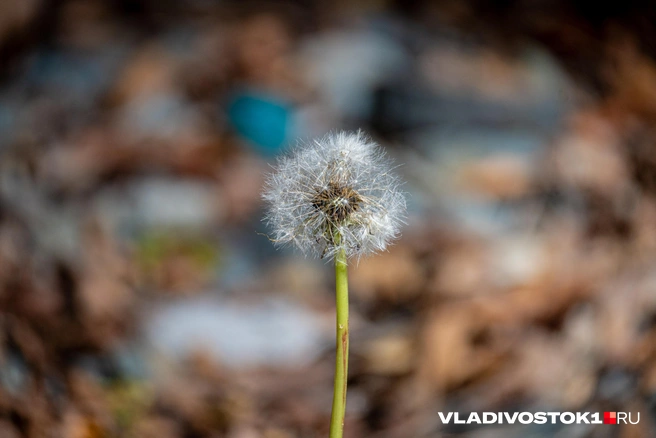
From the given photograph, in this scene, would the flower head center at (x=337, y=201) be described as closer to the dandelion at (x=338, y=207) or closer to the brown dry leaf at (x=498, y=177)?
the dandelion at (x=338, y=207)

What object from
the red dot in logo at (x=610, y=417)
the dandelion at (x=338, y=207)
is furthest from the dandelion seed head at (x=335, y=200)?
the red dot in logo at (x=610, y=417)

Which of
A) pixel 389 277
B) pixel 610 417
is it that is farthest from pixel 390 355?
pixel 610 417

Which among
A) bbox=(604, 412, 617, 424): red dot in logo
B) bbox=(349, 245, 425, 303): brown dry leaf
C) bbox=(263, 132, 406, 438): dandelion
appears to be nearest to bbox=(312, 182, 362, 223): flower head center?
bbox=(263, 132, 406, 438): dandelion

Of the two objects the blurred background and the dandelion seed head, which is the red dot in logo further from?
the dandelion seed head

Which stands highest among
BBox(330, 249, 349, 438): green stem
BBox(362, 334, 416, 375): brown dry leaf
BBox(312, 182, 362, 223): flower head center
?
BBox(312, 182, 362, 223): flower head center

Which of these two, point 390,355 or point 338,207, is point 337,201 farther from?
point 390,355

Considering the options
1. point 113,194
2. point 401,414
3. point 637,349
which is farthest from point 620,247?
point 113,194

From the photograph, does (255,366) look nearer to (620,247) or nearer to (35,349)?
(35,349)

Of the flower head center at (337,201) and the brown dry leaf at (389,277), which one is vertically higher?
the brown dry leaf at (389,277)
